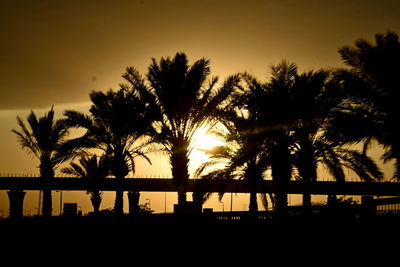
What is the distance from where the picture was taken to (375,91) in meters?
17.1

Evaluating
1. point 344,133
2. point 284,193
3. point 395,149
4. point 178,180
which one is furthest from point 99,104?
point 395,149

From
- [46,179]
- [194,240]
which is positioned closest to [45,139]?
[46,179]

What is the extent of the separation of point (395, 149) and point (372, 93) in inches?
85.9

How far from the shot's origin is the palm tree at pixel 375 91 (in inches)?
656

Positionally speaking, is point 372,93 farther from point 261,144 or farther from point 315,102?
point 261,144

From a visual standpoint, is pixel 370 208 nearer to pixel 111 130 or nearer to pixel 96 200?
pixel 111 130

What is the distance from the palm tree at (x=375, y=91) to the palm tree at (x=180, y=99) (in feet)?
18.1

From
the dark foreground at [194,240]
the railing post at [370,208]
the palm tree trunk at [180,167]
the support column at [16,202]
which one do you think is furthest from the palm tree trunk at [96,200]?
the railing post at [370,208]

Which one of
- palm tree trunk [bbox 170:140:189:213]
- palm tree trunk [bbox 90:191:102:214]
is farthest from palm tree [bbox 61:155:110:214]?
palm tree trunk [bbox 170:140:189:213]

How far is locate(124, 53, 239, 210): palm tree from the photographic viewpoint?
2084 cm

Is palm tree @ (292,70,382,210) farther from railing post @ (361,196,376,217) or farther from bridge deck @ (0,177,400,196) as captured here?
bridge deck @ (0,177,400,196)

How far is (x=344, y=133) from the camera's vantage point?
17266 mm

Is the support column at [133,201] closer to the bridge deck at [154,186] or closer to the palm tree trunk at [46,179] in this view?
the bridge deck at [154,186]

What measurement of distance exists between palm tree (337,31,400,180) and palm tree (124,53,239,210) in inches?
218
